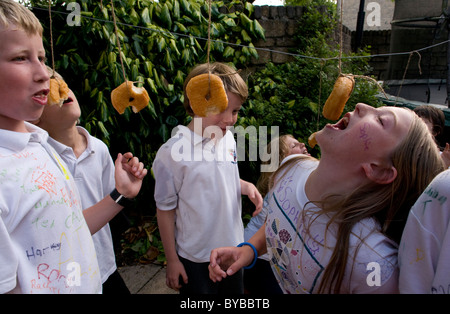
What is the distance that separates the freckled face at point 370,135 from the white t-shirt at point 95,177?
3.59ft

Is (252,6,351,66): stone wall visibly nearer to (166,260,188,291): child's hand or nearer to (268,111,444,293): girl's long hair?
(166,260,188,291): child's hand

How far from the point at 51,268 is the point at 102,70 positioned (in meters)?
2.26

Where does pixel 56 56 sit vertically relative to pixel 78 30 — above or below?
below

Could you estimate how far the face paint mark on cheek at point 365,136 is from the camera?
3.30 ft

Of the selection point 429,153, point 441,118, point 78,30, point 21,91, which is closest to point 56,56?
point 78,30

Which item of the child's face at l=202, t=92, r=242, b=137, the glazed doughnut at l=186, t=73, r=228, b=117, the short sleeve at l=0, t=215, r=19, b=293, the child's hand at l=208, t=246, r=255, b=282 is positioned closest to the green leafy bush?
the child's face at l=202, t=92, r=242, b=137

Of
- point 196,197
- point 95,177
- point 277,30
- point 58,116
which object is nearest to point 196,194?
point 196,197

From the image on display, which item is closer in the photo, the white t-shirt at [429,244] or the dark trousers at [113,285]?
the white t-shirt at [429,244]

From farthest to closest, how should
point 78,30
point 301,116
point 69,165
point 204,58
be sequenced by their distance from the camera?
point 301,116, point 204,58, point 78,30, point 69,165

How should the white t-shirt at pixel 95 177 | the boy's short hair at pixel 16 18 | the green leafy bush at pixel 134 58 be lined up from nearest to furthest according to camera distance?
1. the boy's short hair at pixel 16 18
2. the white t-shirt at pixel 95 177
3. the green leafy bush at pixel 134 58

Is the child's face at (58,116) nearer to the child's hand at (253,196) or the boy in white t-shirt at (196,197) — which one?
the boy in white t-shirt at (196,197)

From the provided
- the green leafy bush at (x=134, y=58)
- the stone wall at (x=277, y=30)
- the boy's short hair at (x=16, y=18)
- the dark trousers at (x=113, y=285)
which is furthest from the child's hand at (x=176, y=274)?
the stone wall at (x=277, y=30)

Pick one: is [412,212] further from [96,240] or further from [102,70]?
[102,70]
